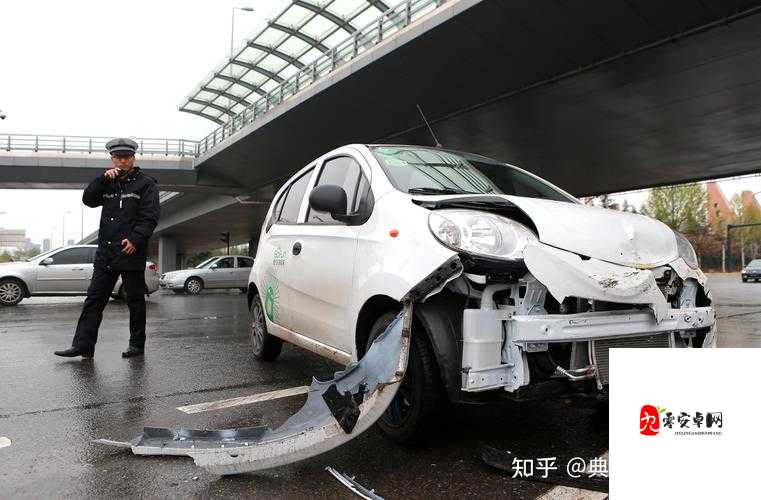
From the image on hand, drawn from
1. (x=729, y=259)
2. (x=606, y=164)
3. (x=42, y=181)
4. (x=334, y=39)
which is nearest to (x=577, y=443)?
(x=334, y=39)

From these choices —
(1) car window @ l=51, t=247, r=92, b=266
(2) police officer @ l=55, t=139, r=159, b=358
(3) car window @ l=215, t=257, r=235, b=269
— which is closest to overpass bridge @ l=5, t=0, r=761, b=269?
(3) car window @ l=215, t=257, r=235, b=269

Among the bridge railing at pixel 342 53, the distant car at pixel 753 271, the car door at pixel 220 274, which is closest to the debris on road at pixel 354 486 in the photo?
the bridge railing at pixel 342 53

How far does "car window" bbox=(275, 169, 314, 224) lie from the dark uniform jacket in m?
1.39

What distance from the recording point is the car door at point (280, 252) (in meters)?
4.56

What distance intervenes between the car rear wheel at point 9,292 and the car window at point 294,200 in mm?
11614

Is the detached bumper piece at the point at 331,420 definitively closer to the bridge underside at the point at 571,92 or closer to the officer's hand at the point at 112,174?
the officer's hand at the point at 112,174

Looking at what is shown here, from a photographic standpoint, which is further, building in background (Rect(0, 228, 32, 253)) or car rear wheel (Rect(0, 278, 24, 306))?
building in background (Rect(0, 228, 32, 253))

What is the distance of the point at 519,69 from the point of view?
1411cm

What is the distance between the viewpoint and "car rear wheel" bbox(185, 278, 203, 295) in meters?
21.2

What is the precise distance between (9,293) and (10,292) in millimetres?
30

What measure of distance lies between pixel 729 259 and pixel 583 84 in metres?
63.1

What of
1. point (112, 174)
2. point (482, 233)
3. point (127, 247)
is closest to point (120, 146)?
point (112, 174)

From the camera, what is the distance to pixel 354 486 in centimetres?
260

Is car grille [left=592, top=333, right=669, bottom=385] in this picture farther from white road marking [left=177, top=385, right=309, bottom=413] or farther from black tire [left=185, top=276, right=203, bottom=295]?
black tire [left=185, top=276, right=203, bottom=295]
